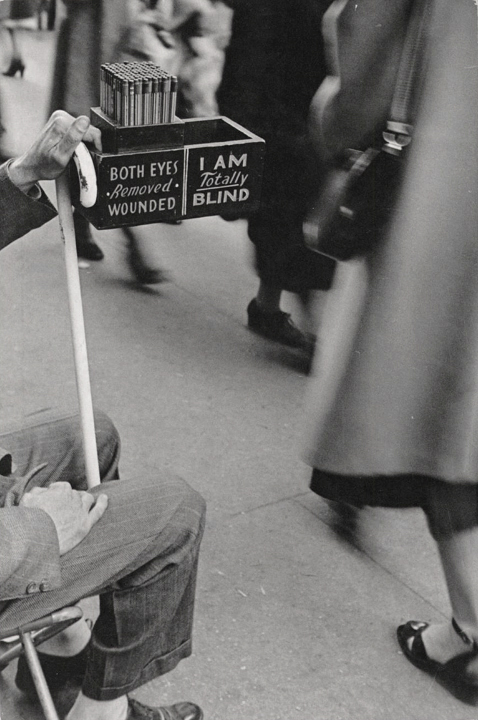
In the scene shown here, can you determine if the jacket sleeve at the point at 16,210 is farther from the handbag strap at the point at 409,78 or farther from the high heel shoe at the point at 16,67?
the high heel shoe at the point at 16,67

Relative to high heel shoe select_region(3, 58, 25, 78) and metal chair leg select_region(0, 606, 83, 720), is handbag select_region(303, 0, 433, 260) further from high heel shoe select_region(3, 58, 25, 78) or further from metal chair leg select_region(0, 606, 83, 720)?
high heel shoe select_region(3, 58, 25, 78)

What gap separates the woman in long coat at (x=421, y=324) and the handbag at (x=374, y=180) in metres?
0.03

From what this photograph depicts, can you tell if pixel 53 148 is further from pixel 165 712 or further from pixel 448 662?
pixel 448 662

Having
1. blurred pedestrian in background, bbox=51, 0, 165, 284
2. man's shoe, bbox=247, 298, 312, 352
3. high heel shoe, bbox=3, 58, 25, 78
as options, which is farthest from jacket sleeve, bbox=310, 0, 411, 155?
high heel shoe, bbox=3, 58, 25, 78

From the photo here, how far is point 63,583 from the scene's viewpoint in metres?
1.56

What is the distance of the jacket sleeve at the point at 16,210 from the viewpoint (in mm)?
1673

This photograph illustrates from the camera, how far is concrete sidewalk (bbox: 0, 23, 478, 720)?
82.7 inches

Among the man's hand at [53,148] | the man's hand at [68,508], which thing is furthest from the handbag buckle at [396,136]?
the man's hand at [68,508]

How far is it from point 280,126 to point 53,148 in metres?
1.41

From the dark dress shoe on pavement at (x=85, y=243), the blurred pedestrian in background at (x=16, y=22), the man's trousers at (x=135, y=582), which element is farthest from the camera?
the dark dress shoe on pavement at (x=85, y=243)

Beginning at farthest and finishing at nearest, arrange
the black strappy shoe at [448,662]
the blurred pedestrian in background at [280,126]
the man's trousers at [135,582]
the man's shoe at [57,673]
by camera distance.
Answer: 1. the blurred pedestrian in background at [280,126]
2. the black strappy shoe at [448,662]
3. the man's shoe at [57,673]
4. the man's trousers at [135,582]

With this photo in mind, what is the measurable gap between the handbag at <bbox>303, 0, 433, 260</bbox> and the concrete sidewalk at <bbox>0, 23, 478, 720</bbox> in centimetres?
86

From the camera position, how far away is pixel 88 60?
311cm

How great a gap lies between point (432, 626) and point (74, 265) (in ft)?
4.06
